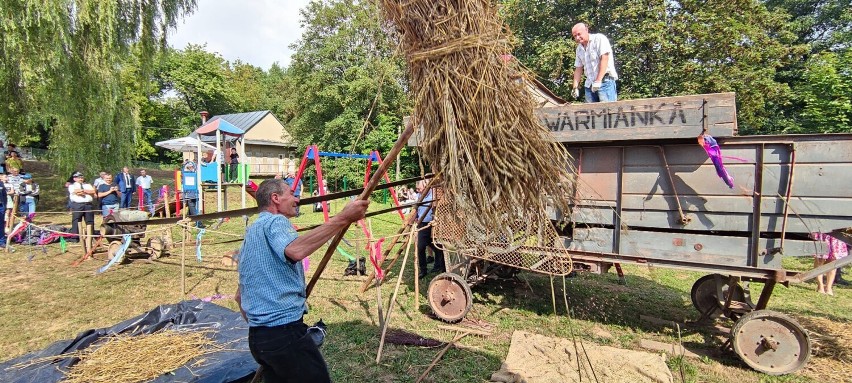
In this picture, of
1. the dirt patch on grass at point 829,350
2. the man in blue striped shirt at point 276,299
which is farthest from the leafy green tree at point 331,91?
the man in blue striped shirt at point 276,299

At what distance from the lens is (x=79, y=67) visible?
11625 mm

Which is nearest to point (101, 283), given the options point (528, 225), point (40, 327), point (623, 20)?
point (40, 327)

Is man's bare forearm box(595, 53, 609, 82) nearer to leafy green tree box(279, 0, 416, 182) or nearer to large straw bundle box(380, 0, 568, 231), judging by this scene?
large straw bundle box(380, 0, 568, 231)

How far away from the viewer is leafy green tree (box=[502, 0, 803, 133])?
1630 cm

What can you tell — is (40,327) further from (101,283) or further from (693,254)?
(693,254)

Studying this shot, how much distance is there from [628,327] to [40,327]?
292 inches

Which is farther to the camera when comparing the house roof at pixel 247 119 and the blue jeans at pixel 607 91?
the house roof at pixel 247 119

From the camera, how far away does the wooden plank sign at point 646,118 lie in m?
3.84

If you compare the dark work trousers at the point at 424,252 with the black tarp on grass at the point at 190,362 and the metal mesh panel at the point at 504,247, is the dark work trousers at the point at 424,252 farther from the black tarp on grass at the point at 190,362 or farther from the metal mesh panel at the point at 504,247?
the black tarp on grass at the point at 190,362

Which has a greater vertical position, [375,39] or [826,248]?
[375,39]

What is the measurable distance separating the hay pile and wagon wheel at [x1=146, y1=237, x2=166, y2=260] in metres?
5.19

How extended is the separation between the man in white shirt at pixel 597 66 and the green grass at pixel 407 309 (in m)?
2.77

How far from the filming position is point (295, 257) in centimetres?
234

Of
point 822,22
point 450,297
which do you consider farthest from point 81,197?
point 822,22
